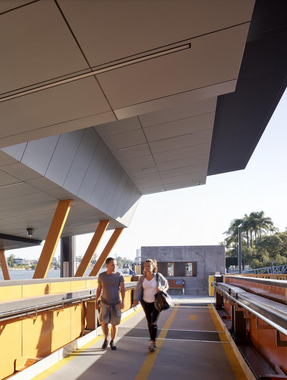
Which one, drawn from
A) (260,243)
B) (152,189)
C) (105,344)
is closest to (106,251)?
(152,189)

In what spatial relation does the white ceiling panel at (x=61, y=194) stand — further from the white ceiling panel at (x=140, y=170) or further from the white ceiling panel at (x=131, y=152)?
the white ceiling panel at (x=140, y=170)

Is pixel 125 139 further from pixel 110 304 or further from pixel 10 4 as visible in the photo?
pixel 10 4

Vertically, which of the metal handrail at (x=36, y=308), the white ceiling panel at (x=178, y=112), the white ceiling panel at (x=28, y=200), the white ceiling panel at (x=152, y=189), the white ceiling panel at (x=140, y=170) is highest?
the white ceiling panel at (x=178, y=112)

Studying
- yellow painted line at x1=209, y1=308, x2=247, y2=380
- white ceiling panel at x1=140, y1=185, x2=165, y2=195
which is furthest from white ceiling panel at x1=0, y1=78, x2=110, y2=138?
white ceiling panel at x1=140, y1=185, x2=165, y2=195

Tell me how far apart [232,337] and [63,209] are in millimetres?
7720

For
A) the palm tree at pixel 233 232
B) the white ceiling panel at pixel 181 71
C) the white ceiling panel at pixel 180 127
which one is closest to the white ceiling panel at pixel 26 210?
the white ceiling panel at pixel 180 127

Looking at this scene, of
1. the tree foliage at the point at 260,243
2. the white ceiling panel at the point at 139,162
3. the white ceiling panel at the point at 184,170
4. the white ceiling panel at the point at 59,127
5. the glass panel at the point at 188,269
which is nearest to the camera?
the white ceiling panel at the point at 59,127

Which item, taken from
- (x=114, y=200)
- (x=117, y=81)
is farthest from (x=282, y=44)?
(x=114, y=200)

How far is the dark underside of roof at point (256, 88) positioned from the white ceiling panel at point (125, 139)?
9.21 feet

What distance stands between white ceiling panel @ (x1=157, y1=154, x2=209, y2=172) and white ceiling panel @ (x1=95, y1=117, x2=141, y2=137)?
4.34m

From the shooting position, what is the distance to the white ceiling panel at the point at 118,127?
1114 cm

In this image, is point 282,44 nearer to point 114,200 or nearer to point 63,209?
point 63,209

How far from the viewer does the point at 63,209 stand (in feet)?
42.2

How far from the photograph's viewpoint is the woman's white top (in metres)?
7.52
